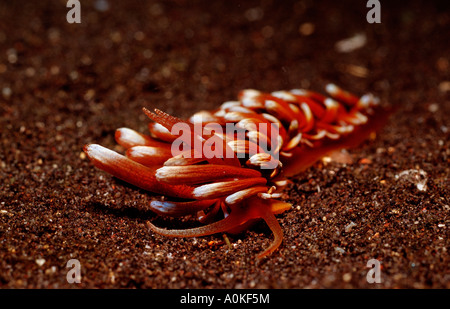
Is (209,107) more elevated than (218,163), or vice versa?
(209,107)

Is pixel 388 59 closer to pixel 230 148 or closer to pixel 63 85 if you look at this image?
pixel 230 148

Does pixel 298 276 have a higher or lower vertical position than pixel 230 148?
lower

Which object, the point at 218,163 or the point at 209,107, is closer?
the point at 218,163
